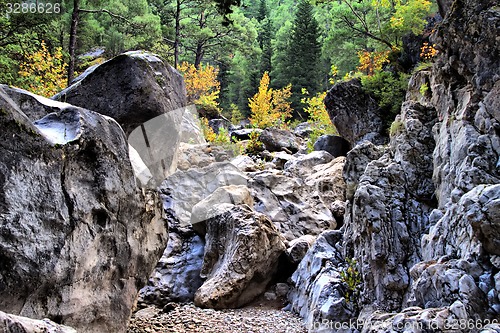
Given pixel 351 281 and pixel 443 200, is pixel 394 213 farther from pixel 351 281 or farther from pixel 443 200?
pixel 351 281

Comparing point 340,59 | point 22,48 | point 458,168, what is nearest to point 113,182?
point 458,168

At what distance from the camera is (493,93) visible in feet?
20.5

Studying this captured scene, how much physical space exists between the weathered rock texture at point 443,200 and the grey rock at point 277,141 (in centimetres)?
1330

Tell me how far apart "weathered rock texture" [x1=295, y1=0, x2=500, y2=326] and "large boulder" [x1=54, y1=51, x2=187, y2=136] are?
5998 mm

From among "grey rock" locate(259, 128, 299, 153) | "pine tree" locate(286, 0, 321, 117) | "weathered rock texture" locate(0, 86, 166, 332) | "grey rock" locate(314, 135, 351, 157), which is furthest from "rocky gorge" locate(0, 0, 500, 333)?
"pine tree" locate(286, 0, 321, 117)

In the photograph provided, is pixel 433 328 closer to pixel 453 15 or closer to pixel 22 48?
pixel 453 15

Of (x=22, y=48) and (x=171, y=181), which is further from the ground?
(x=22, y=48)

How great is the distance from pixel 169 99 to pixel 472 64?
7940 mm

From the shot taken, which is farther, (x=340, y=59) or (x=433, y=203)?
(x=340, y=59)

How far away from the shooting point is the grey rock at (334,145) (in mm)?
18828

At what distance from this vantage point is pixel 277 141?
2222 cm

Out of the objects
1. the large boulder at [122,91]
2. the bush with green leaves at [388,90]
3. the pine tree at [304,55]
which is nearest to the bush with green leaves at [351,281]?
the large boulder at [122,91]

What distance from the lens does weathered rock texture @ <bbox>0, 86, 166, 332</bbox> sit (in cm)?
434

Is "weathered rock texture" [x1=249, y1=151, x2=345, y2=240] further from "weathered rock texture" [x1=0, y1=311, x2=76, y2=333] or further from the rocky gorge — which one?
"weathered rock texture" [x1=0, y1=311, x2=76, y2=333]
